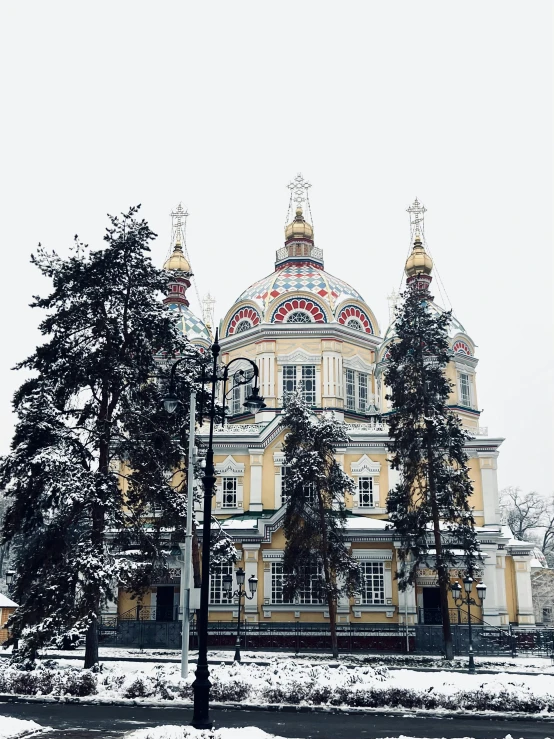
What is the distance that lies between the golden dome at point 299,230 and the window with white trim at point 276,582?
21729 millimetres

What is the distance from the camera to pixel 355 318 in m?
43.7

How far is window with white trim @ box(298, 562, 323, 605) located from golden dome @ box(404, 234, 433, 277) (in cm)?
2215

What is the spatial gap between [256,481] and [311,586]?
605 cm

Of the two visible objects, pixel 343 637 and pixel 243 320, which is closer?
pixel 343 637

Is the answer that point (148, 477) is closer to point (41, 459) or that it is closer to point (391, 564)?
point (41, 459)

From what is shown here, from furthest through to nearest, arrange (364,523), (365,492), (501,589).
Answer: (365,492)
(501,589)
(364,523)

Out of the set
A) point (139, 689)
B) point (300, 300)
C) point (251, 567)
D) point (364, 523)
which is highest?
point (300, 300)

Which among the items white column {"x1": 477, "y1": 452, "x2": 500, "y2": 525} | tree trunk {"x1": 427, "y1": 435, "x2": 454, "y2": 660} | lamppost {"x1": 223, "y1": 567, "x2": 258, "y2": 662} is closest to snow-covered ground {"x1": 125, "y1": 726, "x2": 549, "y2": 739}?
lamppost {"x1": 223, "y1": 567, "x2": 258, "y2": 662}

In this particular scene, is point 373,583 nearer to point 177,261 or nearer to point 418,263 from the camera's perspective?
point 418,263

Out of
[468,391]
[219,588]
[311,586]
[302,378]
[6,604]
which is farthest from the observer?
[468,391]

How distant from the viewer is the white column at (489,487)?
3744 centimetres

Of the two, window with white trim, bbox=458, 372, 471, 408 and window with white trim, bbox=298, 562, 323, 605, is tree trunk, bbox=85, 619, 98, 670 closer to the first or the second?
window with white trim, bbox=298, 562, 323, 605

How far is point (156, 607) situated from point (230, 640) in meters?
4.69

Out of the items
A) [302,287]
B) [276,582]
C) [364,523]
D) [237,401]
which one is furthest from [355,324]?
[276,582]
